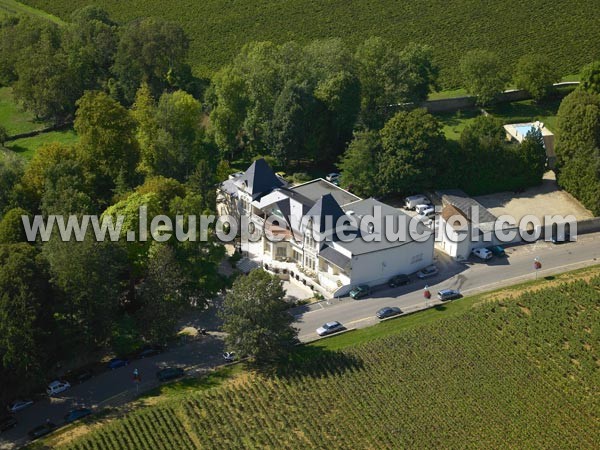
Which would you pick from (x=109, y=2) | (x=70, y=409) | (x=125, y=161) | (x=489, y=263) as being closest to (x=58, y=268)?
(x=70, y=409)

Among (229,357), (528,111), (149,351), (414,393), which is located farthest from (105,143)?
(528,111)

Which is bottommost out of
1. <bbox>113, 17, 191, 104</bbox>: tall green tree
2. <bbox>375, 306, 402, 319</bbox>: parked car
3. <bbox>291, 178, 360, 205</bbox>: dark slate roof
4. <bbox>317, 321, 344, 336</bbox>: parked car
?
<bbox>317, 321, 344, 336</bbox>: parked car

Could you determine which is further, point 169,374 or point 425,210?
point 425,210

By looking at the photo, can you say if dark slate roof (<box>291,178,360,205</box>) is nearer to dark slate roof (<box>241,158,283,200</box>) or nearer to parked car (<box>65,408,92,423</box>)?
dark slate roof (<box>241,158,283,200</box>)

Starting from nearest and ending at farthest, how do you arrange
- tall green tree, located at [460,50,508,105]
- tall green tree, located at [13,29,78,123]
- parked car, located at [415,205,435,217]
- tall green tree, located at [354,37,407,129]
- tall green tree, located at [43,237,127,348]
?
tall green tree, located at [43,237,127,348], parked car, located at [415,205,435,217], tall green tree, located at [354,37,407,129], tall green tree, located at [460,50,508,105], tall green tree, located at [13,29,78,123]

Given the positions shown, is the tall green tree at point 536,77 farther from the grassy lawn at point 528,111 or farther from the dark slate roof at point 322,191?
the dark slate roof at point 322,191

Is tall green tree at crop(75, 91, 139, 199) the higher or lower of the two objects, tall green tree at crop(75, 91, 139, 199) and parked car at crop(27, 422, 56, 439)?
the higher

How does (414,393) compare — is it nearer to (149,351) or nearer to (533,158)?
(149,351)

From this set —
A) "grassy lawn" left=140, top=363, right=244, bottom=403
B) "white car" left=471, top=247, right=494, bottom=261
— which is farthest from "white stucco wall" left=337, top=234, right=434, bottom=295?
"grassy lawn" left=140, top=363, right=244, bottom=403

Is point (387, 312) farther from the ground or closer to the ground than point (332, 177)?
closer to the ground
